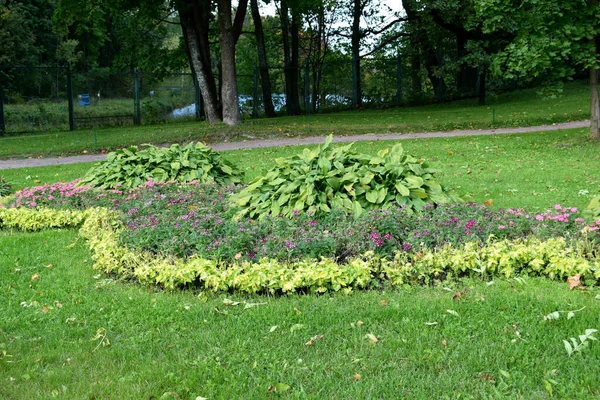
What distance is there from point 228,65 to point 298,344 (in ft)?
52.4

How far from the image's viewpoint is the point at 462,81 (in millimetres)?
30656

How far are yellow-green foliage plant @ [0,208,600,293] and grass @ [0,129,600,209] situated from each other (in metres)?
2.41

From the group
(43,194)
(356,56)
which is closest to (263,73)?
(356,56)

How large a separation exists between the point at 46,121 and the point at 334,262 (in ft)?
69.2

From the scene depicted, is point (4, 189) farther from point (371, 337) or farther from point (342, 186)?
point (371, 337)

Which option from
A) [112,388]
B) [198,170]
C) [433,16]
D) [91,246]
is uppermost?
[433,16]

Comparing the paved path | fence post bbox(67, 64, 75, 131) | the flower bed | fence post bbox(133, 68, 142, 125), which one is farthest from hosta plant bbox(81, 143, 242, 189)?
fence post bbox(133, 68, 142, 125)

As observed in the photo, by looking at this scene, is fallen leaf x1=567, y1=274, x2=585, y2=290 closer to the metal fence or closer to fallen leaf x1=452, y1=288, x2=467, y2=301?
fallen leaf x1=452, y1=288, x2=467, y2=301

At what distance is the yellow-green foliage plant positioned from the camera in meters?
4.51

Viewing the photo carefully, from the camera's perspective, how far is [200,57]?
20.2 meters

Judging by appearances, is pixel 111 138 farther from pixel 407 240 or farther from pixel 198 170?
pixel 407 240

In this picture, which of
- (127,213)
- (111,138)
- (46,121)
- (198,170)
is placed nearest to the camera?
(127,213)

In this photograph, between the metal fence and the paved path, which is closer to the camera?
the paved path

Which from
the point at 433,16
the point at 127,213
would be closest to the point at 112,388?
the point at 127,213
